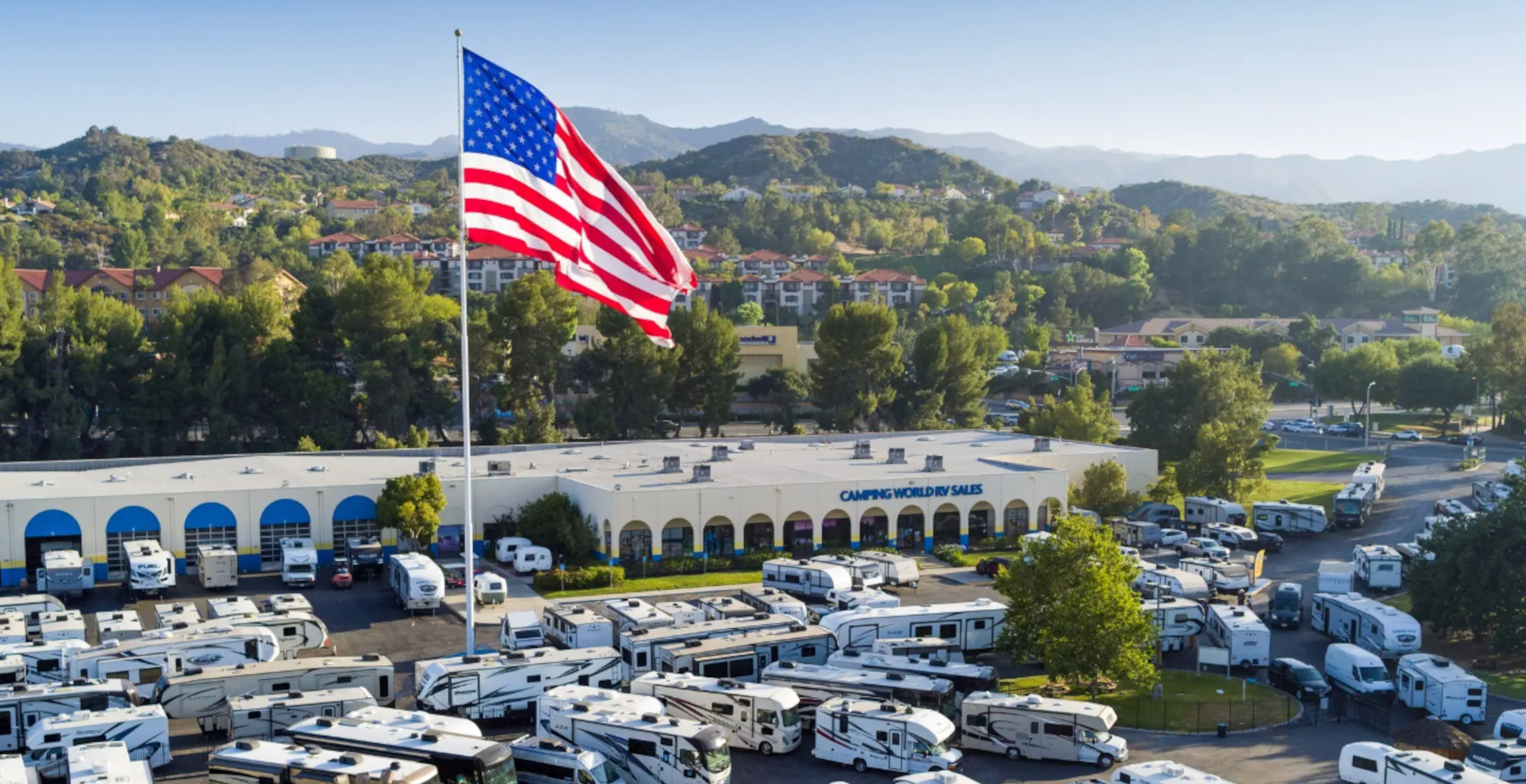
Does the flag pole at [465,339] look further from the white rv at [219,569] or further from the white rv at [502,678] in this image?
the white rv at [219,569]

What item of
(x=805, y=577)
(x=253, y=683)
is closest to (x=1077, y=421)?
(x=805, y=577)

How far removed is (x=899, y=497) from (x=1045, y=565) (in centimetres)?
1756

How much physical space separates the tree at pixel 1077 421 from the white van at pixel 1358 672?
31382mm

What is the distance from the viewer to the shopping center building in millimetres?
42594

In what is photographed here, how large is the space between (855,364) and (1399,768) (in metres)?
52.7

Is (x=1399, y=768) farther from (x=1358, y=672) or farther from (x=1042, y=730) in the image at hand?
(x=1358, y=672)

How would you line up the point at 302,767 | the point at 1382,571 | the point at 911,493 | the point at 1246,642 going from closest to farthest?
1. the point at 302,767
2. the point at 1246,642
3. the point at 1382,571
4. the point at 911,493

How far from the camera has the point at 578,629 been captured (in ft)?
104

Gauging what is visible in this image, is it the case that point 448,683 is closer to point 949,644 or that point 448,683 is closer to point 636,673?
point 636,673

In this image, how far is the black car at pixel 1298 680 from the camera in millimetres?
31094

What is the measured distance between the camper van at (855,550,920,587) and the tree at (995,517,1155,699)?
31.3ft

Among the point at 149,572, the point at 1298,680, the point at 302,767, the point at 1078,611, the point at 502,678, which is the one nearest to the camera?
the point at 302,767

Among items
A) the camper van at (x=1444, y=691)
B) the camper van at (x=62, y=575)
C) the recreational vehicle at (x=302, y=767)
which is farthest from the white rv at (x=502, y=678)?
the camper van at (x=1444, y=691)

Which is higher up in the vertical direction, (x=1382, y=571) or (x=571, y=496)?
(x=571, y=496)
